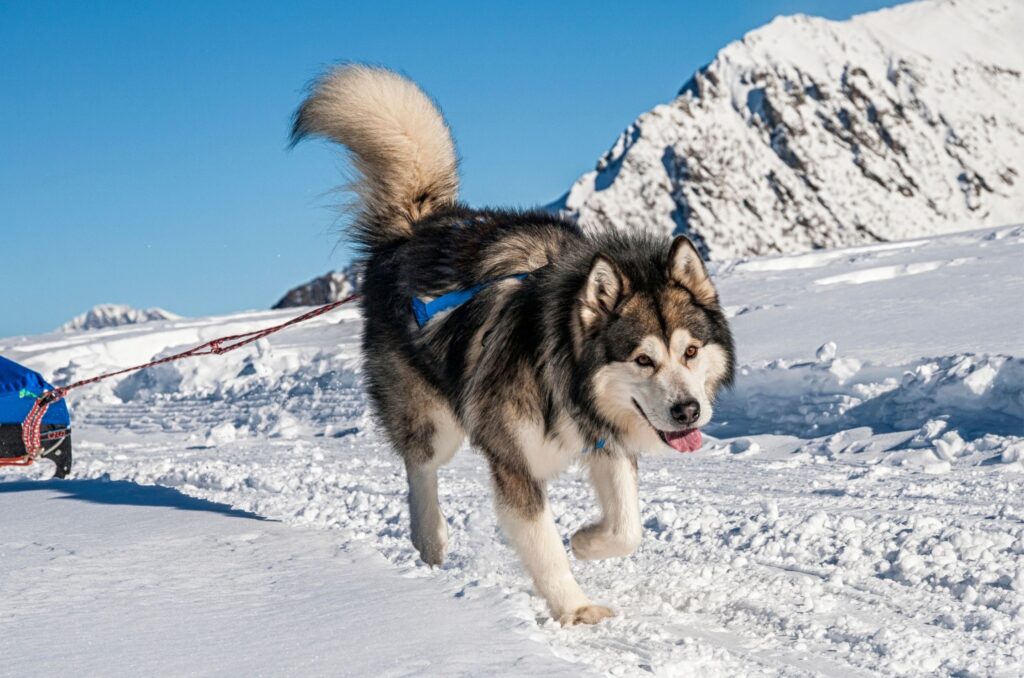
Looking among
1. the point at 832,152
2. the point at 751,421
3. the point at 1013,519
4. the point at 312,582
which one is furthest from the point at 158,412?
the point at 832,152

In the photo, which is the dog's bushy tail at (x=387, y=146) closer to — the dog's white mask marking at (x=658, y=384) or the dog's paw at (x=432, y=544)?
the dog's paw at (x=432, y=544)

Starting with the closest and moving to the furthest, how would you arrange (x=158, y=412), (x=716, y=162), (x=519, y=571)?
1. (x=519, y=571)
2. (x=158, y=412)
3. (x=716, y=162)

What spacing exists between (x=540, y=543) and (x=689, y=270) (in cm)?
112

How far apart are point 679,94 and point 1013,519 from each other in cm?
14552

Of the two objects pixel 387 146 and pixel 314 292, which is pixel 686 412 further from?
pixel 314 292

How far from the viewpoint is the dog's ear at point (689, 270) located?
3684 mm

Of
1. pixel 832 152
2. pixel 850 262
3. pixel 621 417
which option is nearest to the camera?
pixel 621 417

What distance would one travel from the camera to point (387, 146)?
524cm

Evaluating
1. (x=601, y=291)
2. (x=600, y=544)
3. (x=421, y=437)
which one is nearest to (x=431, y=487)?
(x=421, y=437)

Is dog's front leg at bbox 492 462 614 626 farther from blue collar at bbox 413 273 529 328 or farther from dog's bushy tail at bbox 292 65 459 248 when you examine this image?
dog's bushy tail at bbox 292 65 459 248

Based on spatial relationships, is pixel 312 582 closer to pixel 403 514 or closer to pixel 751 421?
pixel 403 514

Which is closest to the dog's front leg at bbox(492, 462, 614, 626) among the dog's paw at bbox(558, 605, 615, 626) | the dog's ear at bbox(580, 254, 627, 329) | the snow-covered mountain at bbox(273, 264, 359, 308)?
the dog's paw at bbox(558, 605, 615, 626)

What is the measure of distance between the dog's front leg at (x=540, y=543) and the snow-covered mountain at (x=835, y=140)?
131174mm

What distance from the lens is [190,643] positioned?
9.71 feet
